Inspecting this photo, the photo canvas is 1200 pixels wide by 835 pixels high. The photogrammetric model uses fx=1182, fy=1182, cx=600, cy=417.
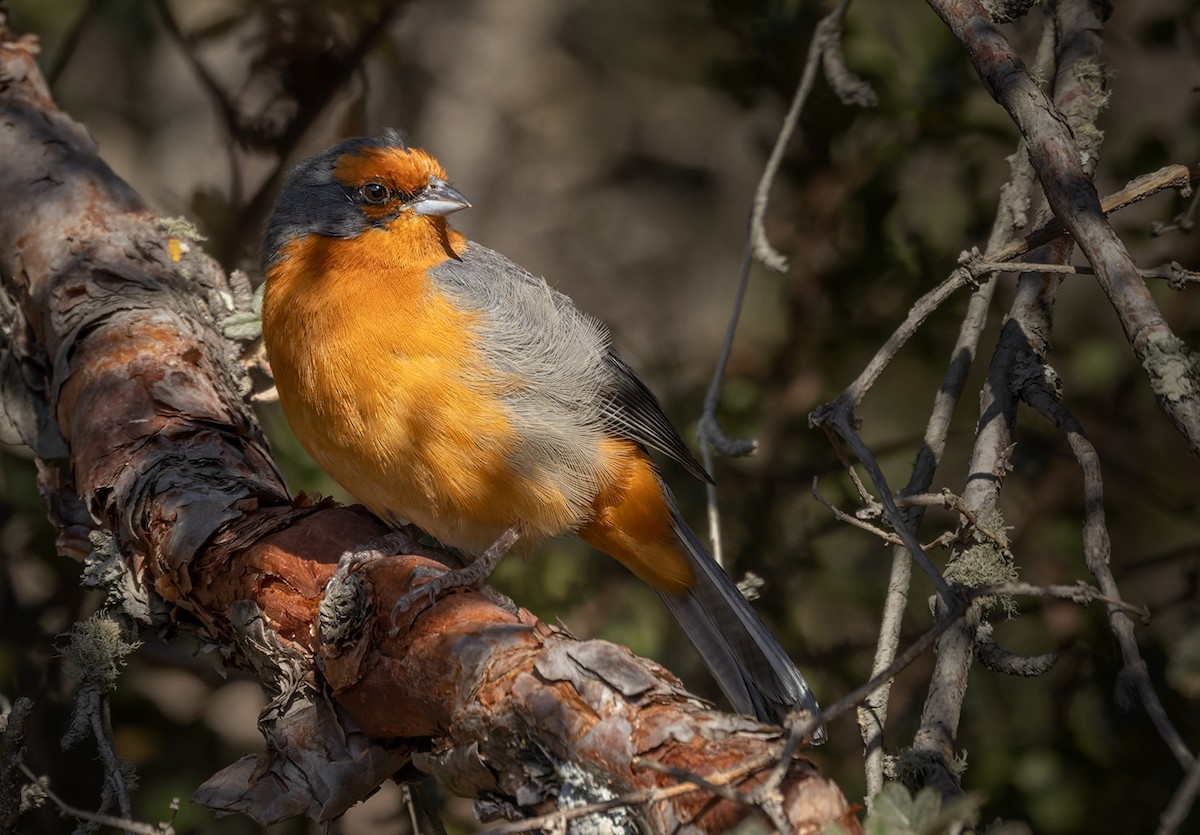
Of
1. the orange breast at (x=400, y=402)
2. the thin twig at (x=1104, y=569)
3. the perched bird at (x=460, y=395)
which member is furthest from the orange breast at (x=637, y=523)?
the thin twig at (x=1104, y=569)

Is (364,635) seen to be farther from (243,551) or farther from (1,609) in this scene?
(1,609)

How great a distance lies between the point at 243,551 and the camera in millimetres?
3268

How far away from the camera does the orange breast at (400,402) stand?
3473 millimetres

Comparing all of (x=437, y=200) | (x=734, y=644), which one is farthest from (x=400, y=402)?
(x=734, y=644)

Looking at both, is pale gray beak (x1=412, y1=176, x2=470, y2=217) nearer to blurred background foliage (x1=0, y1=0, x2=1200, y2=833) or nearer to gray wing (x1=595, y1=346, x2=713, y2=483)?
gray wing (x1=595, y1=346, x2=713, y2=483)

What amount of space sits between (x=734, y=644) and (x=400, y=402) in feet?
4.92

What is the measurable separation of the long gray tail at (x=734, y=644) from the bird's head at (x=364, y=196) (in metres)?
1.35

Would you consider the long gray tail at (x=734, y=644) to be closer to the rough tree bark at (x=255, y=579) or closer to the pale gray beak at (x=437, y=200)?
the rough tree bark at (x=255, y=579)

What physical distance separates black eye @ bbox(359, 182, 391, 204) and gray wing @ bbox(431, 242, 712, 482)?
33 centimetres

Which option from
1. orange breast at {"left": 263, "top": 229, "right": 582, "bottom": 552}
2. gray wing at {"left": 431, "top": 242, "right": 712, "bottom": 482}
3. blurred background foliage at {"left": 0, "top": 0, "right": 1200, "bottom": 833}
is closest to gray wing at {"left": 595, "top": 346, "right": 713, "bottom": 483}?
gray wing at {"left": 431, "top": 242, "right": 712, "bottom": 482}

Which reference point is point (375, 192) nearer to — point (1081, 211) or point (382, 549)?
point (382, 549)

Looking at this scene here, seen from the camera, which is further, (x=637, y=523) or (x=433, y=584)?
(x=637, y=523)

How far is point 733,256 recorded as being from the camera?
19.1 ft

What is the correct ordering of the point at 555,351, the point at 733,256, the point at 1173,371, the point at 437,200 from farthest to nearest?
the point at 733,256
the point at 437,200
the point at 555,351
the point at 1173,371
